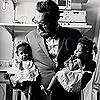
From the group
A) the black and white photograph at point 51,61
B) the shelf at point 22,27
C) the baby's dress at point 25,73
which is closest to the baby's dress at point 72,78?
the black and white photograph at point 51,61

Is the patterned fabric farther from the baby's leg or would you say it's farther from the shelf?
the shelf

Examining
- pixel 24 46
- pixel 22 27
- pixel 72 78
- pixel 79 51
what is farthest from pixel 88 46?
pixel 22 27

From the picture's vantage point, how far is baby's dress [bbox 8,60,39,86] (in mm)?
1106

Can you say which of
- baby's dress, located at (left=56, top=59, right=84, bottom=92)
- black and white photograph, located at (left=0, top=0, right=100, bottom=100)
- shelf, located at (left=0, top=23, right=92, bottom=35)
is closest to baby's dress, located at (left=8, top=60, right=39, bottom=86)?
black and white photograph, located at (left=0, top=0, right=100, bottom=100)

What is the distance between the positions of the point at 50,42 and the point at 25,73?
17cm

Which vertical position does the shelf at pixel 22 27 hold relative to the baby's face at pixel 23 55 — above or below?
above

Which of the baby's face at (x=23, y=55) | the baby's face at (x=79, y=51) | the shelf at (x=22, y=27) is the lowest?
the baby's face at (x=23, y=55)

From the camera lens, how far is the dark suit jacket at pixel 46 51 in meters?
1.09

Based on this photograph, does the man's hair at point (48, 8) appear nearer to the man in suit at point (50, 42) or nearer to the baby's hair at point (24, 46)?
the man in suit at point (50, 42)

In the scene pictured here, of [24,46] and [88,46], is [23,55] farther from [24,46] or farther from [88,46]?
[88,46]

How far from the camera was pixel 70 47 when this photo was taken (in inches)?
42.8

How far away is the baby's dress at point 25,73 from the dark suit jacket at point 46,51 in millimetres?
24

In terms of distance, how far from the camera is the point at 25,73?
111 centimetres

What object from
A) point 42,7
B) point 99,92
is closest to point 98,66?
point 99,92
